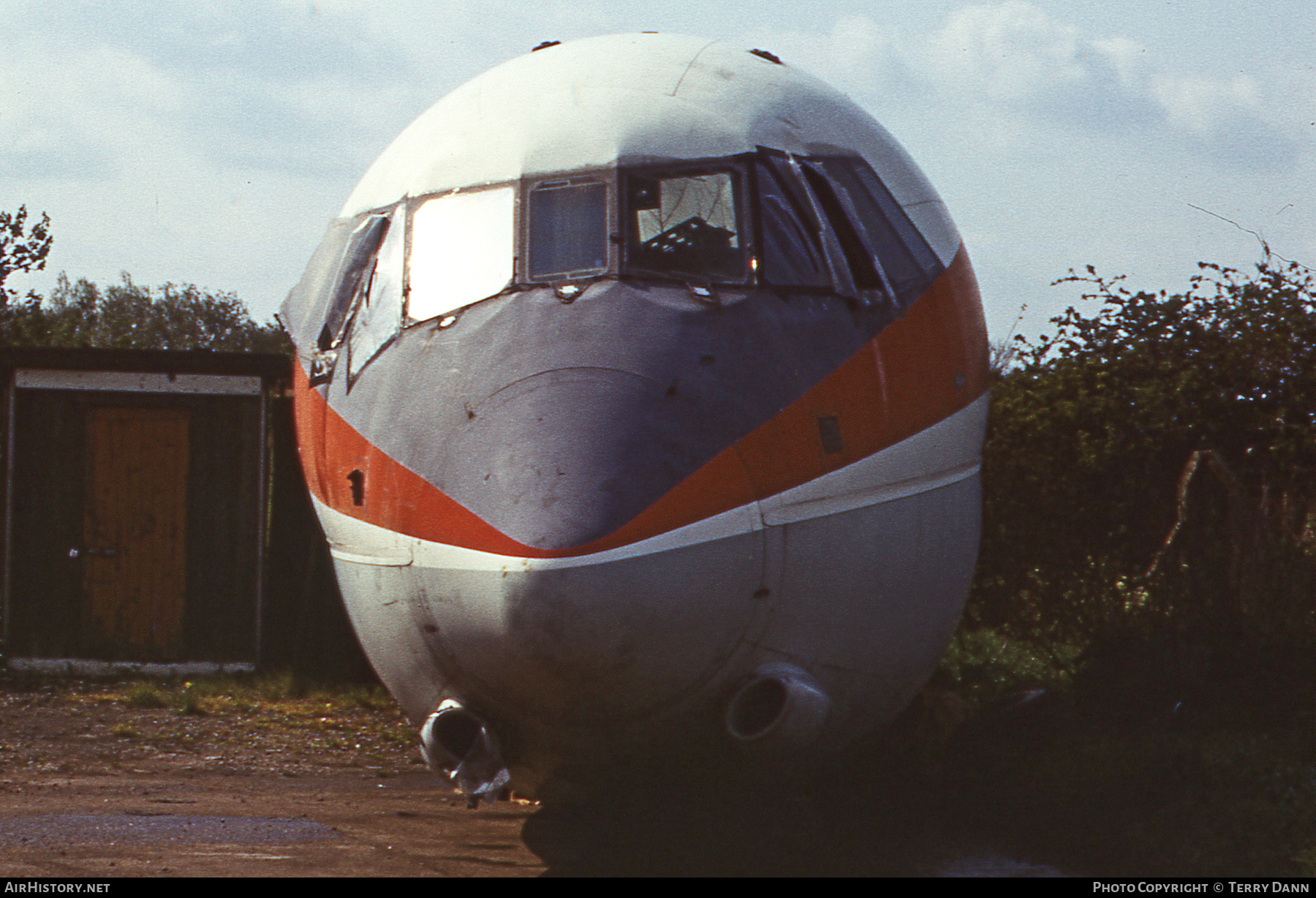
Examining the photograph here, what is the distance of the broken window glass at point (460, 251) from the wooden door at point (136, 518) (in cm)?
933

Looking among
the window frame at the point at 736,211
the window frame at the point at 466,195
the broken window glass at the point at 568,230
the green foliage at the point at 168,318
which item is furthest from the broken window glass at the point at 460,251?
the green foliage at the point at 168,318

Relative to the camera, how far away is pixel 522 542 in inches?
169

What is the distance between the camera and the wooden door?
46.6 ft

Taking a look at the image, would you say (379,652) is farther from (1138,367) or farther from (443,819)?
(1138,367)

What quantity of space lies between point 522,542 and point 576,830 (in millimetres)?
2692

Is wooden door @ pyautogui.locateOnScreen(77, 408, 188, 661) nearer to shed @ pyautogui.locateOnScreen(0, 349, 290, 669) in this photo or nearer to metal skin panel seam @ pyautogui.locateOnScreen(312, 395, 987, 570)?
shed @ pyautogui.locateOnScreen(0, 349, 290, 669)

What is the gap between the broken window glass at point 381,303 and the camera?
18.8 ft

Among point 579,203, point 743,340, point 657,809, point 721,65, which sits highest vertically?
point 721,65

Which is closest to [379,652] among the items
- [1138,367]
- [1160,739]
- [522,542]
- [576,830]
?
[522,542]

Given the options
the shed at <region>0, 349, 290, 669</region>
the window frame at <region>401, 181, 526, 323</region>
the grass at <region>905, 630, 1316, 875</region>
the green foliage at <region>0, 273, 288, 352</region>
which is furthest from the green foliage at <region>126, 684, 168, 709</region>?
the green foliage at <region>0, 273, 288, 352</region>

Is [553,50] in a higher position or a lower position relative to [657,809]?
higher

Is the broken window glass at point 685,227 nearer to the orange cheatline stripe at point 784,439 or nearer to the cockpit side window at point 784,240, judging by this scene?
the cockpit side window at point 784,240

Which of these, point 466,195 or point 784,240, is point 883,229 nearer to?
point 784,240

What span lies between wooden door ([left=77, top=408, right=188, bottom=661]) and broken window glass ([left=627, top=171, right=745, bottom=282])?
9.96 meters
